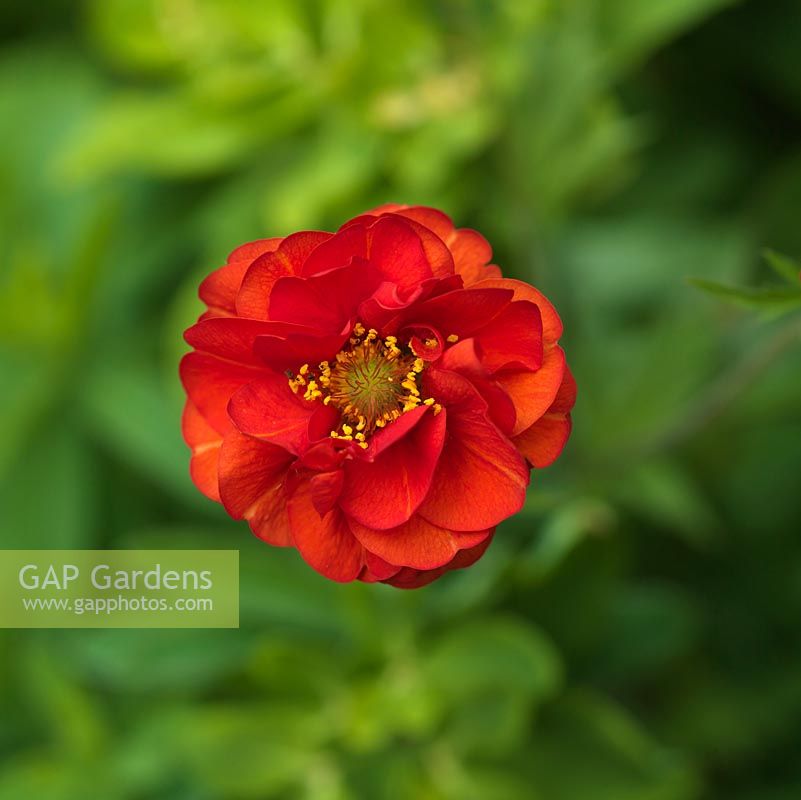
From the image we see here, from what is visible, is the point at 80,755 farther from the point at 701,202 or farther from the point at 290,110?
the point at 701,202

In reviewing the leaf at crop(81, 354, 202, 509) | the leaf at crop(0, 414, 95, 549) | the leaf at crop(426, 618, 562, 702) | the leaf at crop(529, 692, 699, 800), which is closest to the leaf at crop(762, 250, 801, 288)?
the leaf at crop(426, 618, 562, 702)

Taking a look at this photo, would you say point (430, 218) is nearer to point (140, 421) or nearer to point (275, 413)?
point (275, 413)

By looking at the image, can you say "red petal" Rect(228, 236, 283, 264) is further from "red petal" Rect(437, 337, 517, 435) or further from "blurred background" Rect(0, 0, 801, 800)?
"blurred background" Rect(0, 0, 801, 800)

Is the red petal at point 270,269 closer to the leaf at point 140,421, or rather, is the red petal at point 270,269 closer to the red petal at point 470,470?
the red petal at point 470,470

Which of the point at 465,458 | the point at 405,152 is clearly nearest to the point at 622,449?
the point at 405,152

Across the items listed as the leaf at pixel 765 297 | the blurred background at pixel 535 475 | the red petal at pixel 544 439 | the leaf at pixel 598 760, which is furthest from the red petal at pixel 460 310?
the leaf at pixel 598 760

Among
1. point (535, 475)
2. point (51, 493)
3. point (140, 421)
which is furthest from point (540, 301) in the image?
point (51, 493)
